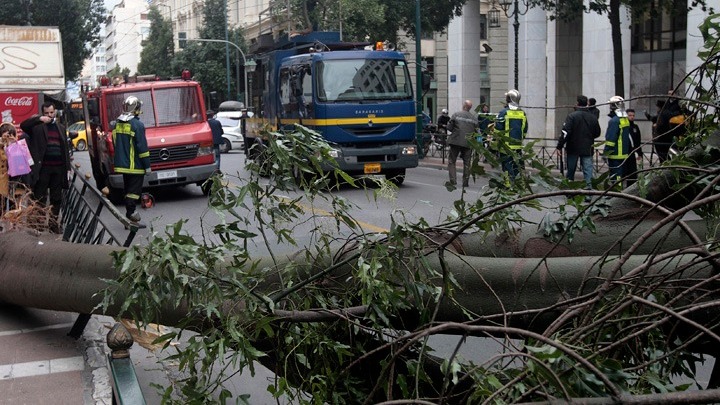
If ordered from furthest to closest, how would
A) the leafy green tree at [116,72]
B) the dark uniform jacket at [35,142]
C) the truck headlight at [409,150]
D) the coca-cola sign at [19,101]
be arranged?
the leafy green tree at [116,72]
the coca-cola sign at [19,101]
the truck headlight at [409,150]
the dark uniform jacket at [35,142]

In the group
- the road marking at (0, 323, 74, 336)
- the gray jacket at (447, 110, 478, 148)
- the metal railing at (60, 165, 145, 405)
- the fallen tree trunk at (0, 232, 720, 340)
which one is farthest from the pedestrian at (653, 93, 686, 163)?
the gray jacket at (447, 110, 478, 148)

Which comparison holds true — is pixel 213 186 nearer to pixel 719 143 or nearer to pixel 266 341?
pixel 266 341

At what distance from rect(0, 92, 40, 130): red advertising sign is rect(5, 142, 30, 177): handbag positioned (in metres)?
9.67

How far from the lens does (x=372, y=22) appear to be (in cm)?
3647

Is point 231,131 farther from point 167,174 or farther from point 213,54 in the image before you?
point 167,174

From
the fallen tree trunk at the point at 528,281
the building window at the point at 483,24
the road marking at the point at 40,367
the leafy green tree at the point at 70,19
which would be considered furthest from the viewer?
the building window at the point at 483,24

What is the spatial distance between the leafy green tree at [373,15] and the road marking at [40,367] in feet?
90.5

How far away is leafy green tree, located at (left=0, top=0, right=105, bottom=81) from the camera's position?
4500cm

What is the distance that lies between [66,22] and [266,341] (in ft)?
155

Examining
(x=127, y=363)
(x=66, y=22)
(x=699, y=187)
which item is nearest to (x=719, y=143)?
(x=699, y=187)

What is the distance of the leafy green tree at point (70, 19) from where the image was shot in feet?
148

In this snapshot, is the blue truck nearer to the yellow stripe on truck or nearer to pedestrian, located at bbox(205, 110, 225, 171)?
the yellow stripe on truck

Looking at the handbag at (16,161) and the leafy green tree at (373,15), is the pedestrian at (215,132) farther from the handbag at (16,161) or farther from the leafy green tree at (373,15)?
the leafy green tree at (373,15)

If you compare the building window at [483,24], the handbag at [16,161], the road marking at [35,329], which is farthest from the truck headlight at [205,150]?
the building window at [483,24]
